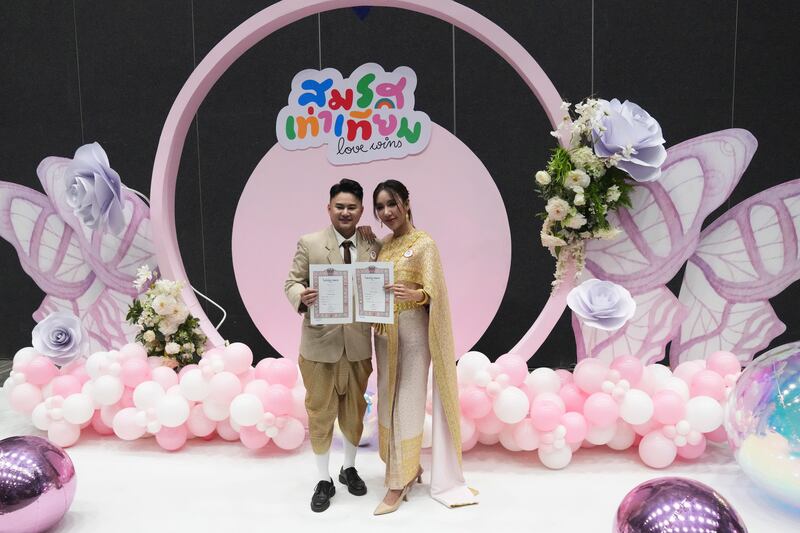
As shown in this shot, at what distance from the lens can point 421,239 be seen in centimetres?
255

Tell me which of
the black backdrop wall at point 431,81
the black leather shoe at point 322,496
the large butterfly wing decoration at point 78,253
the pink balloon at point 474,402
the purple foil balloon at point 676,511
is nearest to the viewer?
the purple foil balloon at point 676,511

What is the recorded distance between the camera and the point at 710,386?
293 cm

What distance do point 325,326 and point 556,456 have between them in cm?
128

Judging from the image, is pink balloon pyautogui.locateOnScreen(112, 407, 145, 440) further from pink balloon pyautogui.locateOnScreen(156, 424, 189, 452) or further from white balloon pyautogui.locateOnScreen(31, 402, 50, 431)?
white balloon pyautogui.locateOnScreen(31, 402, 50, 431)

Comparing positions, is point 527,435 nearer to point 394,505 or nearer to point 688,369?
point 394,505

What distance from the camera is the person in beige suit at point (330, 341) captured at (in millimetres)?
2562

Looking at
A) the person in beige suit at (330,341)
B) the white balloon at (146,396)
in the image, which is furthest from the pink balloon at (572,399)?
the white balloon at (146,396)

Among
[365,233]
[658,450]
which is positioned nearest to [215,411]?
[365,233]

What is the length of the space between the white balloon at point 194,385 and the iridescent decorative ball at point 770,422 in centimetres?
250

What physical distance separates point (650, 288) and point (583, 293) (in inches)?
16.7

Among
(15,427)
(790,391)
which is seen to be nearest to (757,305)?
(790,391)

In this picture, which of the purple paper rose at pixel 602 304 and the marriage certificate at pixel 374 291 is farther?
Answer: the purple paper rose at pixel 602 304

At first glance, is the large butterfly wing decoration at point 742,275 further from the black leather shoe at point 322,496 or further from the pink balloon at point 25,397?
the pink balloon at point 25,397

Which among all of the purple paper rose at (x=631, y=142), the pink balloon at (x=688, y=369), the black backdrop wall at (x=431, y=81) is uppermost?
the black backdrop wall at (x=431, y=81)
